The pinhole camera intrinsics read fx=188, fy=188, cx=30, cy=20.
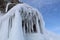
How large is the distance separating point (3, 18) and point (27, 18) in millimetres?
521

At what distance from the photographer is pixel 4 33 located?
3.92 meters

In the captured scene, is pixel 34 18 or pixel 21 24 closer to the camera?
pixel 21 24

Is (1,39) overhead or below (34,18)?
below

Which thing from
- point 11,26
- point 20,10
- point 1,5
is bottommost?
point 11,26

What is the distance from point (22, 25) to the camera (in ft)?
13.4

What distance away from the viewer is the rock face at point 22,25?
12.5ft

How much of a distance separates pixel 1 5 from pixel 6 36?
1.86 metres

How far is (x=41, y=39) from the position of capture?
412 cm

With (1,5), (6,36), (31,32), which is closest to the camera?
(6,36)

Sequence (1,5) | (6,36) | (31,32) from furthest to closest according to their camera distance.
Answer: (1,5), (31,32), (6,36)

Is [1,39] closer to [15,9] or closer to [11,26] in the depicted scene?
[11,26]

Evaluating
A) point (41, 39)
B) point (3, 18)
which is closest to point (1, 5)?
point (3, 18)

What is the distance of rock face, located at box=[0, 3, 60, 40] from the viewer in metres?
3.80

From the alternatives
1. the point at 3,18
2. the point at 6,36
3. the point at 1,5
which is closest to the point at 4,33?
the point at 6,36
